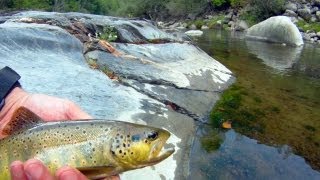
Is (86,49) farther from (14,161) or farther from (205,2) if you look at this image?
(205,2)

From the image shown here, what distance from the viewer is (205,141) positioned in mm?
8273

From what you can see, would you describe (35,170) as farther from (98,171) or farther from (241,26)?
(241,26)

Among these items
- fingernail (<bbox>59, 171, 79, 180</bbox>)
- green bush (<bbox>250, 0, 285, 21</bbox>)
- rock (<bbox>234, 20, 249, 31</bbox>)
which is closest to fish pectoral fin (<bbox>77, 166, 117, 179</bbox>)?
fingernail (<bbox>59, 171, 79, 180</bbox>)

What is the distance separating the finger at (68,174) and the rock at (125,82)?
3.27 m

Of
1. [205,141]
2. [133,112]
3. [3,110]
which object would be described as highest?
[3,110]

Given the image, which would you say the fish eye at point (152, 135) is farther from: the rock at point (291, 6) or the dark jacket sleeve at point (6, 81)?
the rock at point (291, 6)

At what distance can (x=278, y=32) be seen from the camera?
31.9 metres

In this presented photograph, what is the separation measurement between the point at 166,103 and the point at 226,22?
4327 cm

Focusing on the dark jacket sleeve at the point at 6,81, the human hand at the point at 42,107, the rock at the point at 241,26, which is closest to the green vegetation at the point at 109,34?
the dark jacket sleeve at the point at 6,81

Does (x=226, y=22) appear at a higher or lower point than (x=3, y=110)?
lower

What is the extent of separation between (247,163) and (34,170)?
564 centimetres

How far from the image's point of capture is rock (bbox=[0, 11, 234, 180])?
7.36 metres

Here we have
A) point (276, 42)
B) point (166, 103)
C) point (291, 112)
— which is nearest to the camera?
point (166, 103)

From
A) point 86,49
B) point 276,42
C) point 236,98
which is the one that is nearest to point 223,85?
point 236,98
